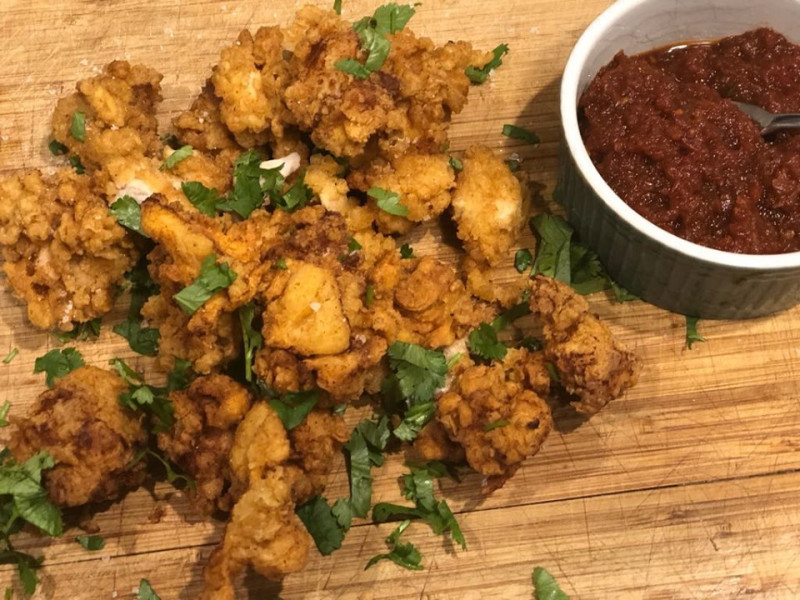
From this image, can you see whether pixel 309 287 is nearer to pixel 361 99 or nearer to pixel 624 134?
pixel 361 99

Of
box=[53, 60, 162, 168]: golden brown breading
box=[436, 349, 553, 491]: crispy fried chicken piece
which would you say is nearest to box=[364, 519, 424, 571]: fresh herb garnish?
box=[436, 349, 553, 491]: crispy fried chicken piece

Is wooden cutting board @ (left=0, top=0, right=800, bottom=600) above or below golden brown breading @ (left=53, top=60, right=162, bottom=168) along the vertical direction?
below

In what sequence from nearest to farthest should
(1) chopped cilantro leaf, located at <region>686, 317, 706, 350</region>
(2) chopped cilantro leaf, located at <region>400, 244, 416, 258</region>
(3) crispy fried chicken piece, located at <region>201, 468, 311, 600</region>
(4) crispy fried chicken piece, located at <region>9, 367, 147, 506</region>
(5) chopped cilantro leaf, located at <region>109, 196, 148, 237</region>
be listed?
1. (3) crispy fried chicken piece, located at <region>201, 468, 311, 600</region>
2. (4) crispy fried chicken piece, located at <region>9, 367, 147, 506</region>
3. (5) chopped cilantro leaf, located at <region>109, 196, 148, 237</region>
4. (1) chopped cilantro leaf, located at <region>686, 317, 706, 350</region>
5. (2) chopped cilantro leaf, located at <region>400, 244, 416, 258</region>

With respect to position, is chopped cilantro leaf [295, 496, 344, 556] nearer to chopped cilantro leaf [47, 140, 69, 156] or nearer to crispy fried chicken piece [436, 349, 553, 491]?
crispy fried chicken piece [436, 349, 553, 491]

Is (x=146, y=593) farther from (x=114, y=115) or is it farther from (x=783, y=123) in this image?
(x=783, y=123)

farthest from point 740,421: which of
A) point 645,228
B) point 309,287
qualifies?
point 309,287

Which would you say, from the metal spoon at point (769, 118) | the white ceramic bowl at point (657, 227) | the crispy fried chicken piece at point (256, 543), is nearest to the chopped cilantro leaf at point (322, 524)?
the crispy fried chicken piece at point (256, 543)

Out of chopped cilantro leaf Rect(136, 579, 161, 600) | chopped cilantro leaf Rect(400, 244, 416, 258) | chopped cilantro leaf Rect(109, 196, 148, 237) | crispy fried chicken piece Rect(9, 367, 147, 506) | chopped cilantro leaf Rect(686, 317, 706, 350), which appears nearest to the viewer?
crispy fried chicken piece Rect(9, 367, 147, 506)
